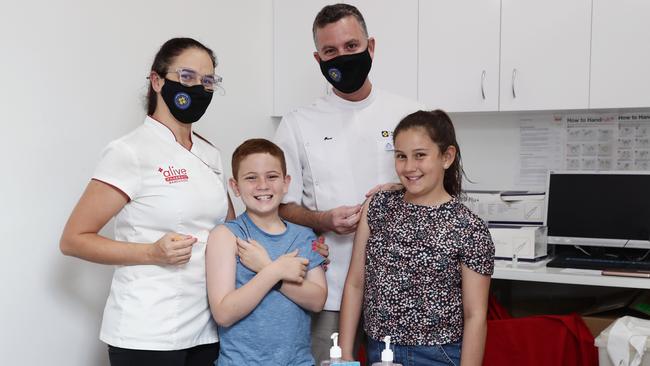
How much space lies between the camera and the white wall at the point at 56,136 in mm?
1733

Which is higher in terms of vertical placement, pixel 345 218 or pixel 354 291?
pixel 345 218

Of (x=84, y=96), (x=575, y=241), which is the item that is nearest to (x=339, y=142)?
(x=84, y=96)

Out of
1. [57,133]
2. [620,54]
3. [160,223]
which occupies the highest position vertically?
[620,54]

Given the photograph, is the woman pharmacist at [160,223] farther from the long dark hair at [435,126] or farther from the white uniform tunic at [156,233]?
the long dark hair at [435,126]

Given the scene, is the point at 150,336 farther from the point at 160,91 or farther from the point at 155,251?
the point at 160,91

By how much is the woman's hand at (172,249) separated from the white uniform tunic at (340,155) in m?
0.52

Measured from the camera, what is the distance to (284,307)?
1.61 metres

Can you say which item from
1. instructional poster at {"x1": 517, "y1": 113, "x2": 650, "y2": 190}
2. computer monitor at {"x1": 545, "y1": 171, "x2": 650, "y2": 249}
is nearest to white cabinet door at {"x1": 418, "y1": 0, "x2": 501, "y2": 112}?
instructional poster at {"x1": 517, "y1": 113, "x2": 650, "y2": 190}

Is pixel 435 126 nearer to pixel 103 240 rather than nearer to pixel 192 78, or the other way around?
pixel 192 78

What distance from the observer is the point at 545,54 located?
2.72m

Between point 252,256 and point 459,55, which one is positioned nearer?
point 252,256

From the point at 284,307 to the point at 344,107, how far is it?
676 millimetres

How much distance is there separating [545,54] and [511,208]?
67 centimetres

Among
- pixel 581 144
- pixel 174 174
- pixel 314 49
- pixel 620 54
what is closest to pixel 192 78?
pixel 174 174
